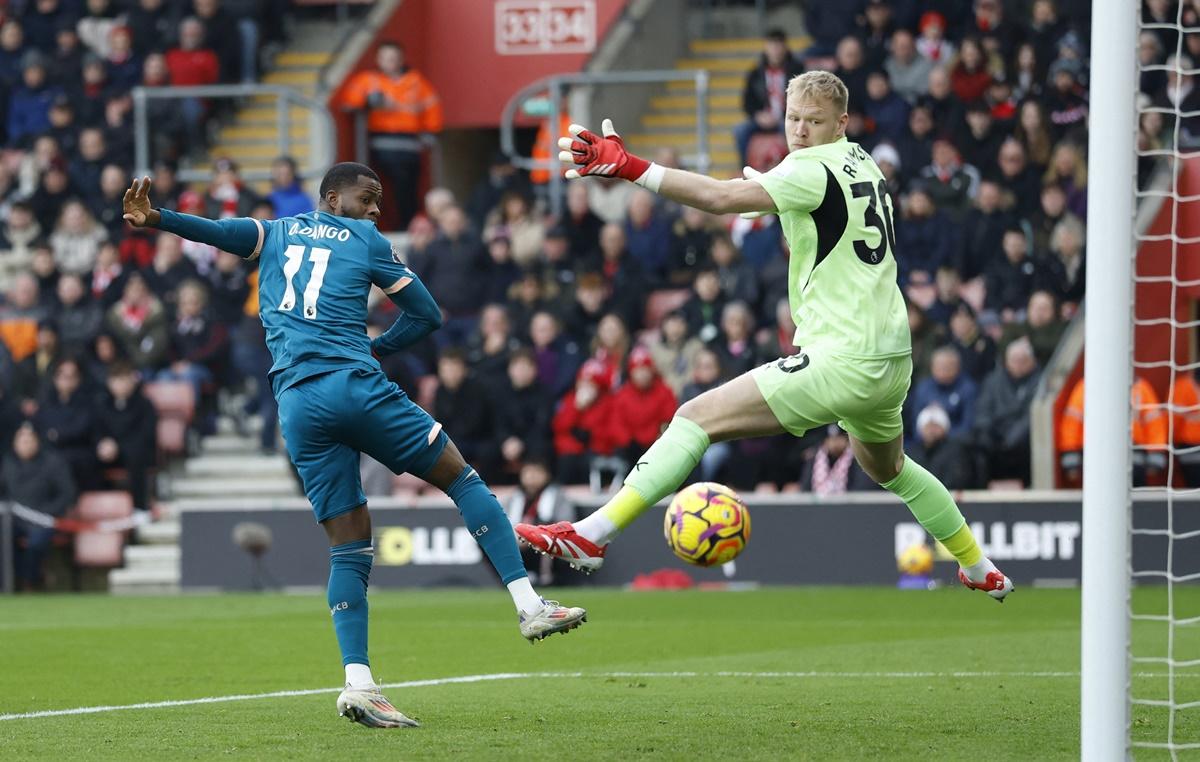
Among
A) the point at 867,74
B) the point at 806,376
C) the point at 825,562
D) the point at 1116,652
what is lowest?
the point at 825,562

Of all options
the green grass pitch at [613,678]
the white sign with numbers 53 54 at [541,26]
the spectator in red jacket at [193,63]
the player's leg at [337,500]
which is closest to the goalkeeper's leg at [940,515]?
the green grass pitch at [613,678]

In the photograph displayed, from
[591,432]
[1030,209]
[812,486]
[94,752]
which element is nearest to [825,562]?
[812,486]

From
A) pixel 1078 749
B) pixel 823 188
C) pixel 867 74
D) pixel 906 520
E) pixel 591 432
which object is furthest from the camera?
pixel 867 74

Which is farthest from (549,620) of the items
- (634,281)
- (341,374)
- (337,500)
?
(634,281)

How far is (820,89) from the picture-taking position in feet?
25.9

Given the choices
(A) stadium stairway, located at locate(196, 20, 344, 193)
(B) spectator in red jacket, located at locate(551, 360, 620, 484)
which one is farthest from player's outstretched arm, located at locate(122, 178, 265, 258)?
(A) stadium stairway, located at locate(196, 20, 344, 193)

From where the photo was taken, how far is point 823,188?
7703 mm

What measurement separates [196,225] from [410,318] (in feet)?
3.06

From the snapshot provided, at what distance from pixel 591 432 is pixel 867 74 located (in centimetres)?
481

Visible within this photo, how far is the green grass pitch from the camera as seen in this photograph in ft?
23.6

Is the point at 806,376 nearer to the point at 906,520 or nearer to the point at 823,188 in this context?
the point at 823,188

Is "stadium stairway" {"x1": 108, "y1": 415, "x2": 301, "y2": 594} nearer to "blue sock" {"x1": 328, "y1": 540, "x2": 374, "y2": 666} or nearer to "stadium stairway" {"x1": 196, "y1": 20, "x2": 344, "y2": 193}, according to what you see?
"stadium stairway" {"x1": 196, "y1": 20, "x2": 344, "y2": 193}

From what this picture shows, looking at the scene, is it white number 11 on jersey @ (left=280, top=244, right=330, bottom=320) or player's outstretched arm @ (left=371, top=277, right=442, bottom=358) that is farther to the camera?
player's outstretched arm @ (left=371, top=277, right=442, bottom=358)

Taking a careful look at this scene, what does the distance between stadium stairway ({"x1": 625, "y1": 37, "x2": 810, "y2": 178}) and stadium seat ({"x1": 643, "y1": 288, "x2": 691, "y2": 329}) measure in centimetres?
251
